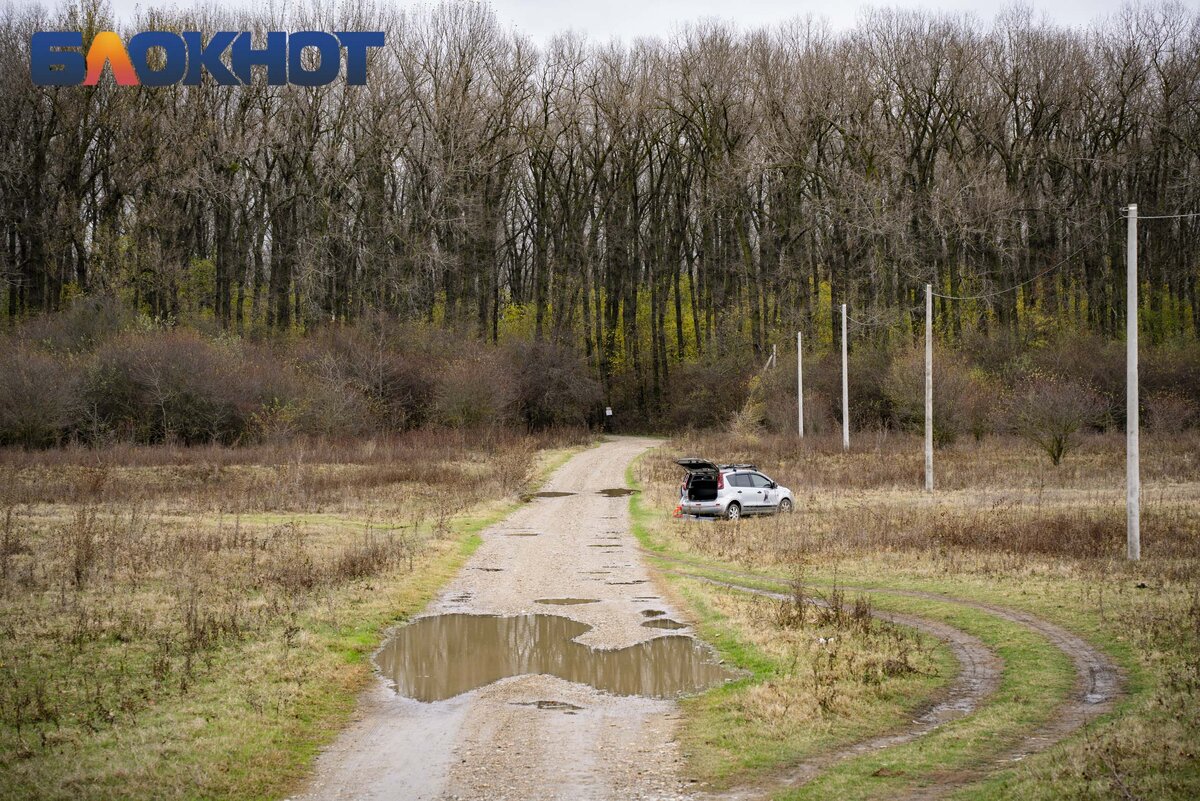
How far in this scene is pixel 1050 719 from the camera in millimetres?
9992

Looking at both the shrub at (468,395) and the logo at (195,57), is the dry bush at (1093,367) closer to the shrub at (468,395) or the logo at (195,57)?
the shrub at (468,395)

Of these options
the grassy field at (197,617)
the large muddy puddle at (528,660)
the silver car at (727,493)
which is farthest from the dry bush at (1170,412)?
the large muddy puddle at (528,660)

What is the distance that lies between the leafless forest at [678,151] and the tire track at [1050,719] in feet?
153

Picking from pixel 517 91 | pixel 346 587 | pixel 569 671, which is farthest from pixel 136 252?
pixel 569 671

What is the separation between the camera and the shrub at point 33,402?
42188 mm

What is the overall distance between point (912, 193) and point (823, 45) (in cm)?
1174

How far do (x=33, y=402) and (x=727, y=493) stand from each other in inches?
1234

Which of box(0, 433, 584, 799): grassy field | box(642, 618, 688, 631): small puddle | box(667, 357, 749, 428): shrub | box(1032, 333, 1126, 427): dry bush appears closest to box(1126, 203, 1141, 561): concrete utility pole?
box(642, 618, 688, 631): small puddle

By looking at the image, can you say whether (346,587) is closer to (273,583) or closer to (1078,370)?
(273,583)

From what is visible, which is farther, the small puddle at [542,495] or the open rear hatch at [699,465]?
the small puddle at [542,495]

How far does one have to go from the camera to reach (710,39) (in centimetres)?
6662

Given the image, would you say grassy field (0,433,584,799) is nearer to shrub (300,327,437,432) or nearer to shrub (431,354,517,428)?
shrub (300,327,437,432)

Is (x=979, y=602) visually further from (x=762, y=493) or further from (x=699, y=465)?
(x=762, y=493)

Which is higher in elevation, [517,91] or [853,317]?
[517,91]
